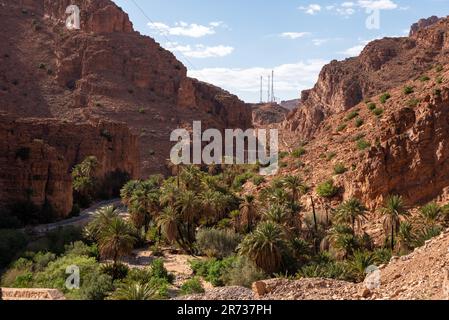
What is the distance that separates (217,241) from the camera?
3722 cm

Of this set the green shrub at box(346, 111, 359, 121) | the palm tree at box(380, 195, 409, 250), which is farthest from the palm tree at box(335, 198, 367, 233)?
the green shrub at box(346, 111, 359, 121)

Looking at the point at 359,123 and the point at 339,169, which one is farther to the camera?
the point at 359,123

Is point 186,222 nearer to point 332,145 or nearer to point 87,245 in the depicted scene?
point 87,245

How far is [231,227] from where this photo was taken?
40656mm

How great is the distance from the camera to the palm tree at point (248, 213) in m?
38.7

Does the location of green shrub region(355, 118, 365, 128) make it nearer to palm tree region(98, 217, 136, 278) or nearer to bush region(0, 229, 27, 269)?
palm tree region(98, 217, 136, 278)

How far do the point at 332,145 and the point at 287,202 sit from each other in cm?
1640

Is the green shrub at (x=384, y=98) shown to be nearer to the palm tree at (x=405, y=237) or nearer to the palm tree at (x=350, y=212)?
the palm tree at (x=350, y=212)

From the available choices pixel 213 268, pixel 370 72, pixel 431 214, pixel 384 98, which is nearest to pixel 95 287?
pixel 213 268

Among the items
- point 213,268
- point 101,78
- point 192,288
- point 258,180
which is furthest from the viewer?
point 101,78

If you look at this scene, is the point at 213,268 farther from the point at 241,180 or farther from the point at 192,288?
the point at 241,180

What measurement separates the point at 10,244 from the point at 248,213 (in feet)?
59.5

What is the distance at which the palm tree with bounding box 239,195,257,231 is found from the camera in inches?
1522

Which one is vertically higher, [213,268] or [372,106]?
[372,106]
